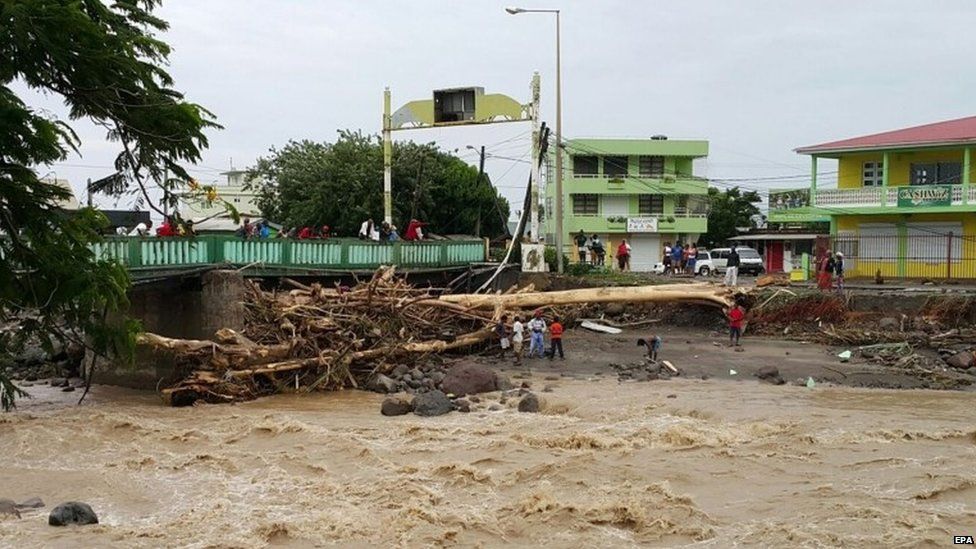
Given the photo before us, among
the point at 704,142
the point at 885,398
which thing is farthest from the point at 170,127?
the point at 704,142

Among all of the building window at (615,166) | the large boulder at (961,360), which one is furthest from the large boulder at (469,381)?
the building window at (615,166)

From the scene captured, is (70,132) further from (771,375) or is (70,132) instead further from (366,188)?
(366,188)

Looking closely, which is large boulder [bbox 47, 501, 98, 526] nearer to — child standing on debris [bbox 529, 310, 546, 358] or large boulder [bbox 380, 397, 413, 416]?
large boulder [bbox 380, 397, 413, 416]

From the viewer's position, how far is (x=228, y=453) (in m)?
15.3

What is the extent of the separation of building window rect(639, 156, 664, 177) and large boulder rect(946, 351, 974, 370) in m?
35.6

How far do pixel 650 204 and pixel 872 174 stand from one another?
21879 millimetres

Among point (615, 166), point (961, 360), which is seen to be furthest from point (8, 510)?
point (615, 166)

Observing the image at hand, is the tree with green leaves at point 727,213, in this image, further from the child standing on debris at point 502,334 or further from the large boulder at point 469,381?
the large boulder at point 469,381

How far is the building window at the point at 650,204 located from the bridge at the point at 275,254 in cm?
2710

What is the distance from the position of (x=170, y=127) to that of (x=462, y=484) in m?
6.26

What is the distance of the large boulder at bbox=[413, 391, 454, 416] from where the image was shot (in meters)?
18.4

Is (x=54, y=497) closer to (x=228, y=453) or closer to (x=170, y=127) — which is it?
(x=228, y=453)

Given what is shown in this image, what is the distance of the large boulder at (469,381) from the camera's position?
2059 centimetres

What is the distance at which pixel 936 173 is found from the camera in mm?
34688
